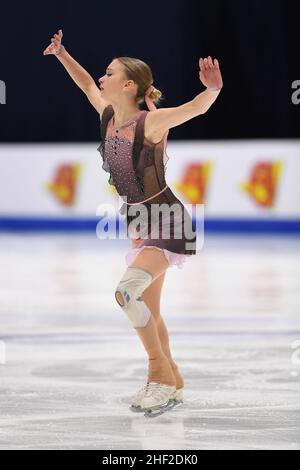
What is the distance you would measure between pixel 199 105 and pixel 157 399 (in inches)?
44.0

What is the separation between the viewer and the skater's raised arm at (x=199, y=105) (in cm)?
402

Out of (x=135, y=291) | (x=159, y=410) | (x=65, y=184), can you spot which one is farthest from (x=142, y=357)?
(x=65, y=184)

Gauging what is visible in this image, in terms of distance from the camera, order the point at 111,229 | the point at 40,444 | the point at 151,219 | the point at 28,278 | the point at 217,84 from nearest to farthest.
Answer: the point at 40,444
the point at 217,84
the point at 151,219
the point at 28,278
the point at 111,229

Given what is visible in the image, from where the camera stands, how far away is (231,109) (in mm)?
15086

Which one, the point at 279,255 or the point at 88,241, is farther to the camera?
the point at 88,241

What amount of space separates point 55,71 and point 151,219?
11719 millimetres

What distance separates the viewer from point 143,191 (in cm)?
434

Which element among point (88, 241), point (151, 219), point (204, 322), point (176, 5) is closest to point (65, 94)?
point (176, 5)

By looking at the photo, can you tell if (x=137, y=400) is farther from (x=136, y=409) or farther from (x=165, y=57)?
(x=165, y=57)

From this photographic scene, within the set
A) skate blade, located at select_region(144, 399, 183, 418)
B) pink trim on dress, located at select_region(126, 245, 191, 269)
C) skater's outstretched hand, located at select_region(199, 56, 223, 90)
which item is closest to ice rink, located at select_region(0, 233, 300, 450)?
skate blade, located at select_region(144, 399, 183, 418)

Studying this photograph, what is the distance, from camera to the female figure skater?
4.28 metres

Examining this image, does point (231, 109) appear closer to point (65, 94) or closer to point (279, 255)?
point (65, 94)
